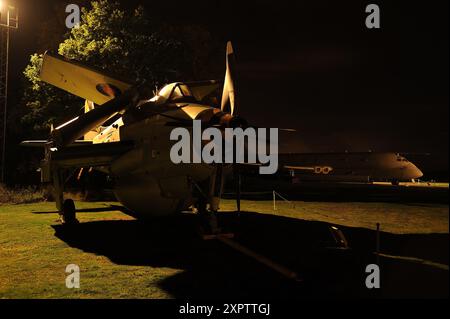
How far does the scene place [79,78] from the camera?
13383 mm

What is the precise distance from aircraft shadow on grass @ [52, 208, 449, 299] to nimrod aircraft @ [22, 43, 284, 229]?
3.92 feet

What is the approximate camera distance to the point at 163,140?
10883 millimetres

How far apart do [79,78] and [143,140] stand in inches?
156

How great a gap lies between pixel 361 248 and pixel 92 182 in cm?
2524

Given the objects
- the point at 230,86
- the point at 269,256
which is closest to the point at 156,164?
the point at 230,86

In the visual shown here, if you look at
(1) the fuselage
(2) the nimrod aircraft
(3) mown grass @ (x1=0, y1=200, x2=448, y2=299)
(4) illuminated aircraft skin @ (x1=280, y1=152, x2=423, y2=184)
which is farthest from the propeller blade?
(4) illuminated aircraft skin @ (x1=280, y1=152, x2=423, y2=184)

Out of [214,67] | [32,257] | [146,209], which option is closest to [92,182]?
[214,67]

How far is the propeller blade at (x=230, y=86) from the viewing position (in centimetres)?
1089

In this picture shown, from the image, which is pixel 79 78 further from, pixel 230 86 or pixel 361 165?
pixel 361 165

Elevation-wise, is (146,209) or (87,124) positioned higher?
(87,124)

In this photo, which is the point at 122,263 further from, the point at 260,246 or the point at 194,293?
the point at 260,246

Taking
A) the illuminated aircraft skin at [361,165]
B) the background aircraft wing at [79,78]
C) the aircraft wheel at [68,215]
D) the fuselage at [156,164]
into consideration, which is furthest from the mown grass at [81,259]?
the illuminated aircraft skin at [361,165]

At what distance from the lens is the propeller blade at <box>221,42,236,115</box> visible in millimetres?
10891

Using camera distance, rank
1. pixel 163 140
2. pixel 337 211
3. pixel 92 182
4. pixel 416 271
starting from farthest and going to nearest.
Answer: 1. pixel 92 182
2. pixel 337 211
3. pixel 163 140
4. pixel 416 271
